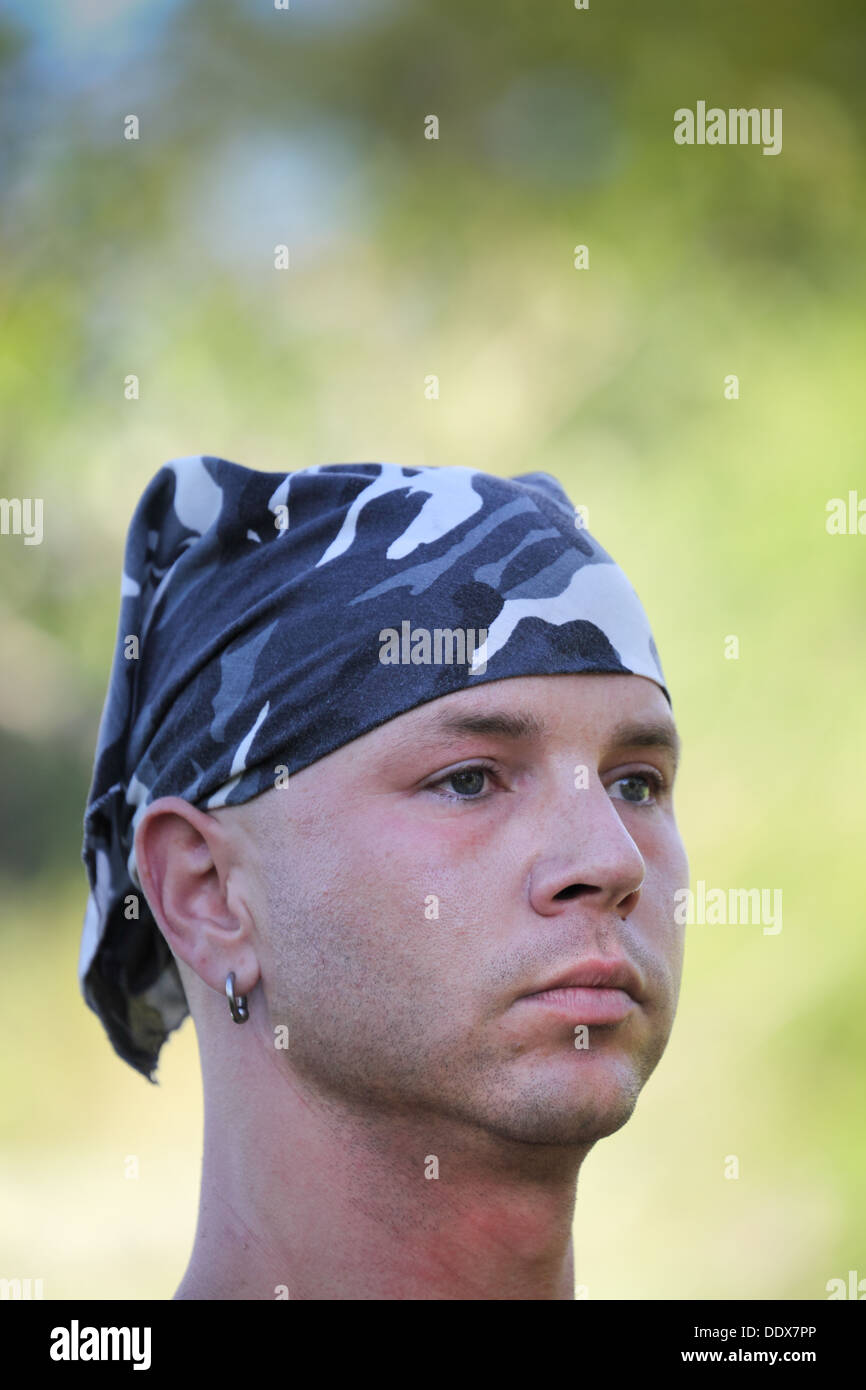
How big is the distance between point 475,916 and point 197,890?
0.55 meters

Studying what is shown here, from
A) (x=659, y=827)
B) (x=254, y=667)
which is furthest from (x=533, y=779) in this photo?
(x=254, y=667)

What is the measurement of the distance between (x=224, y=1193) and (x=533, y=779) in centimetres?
85

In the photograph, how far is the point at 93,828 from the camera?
260 centimetres

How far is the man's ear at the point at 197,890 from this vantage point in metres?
2.24

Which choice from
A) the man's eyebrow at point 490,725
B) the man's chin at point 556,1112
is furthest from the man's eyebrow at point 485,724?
the man's chin at point 556,1112

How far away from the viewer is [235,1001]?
221 centimetres

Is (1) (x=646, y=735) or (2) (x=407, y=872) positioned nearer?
(2) (x=407, y=872)

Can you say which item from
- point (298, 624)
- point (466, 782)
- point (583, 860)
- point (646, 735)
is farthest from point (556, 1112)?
point (298, 624)

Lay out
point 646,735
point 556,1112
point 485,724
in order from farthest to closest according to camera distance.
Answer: point 646,735
point 485,724
point 556,1112

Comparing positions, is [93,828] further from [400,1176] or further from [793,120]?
[793,120]

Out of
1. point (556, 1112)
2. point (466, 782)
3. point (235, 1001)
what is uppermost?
point (466, 782)

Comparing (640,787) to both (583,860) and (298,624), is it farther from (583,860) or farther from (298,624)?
(298,624)

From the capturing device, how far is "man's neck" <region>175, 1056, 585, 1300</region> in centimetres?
209

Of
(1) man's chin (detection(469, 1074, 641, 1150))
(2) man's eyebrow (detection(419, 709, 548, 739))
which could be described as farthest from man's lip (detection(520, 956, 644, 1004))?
(2) man's eyebrow (detection(419, 709, 548, 739))
